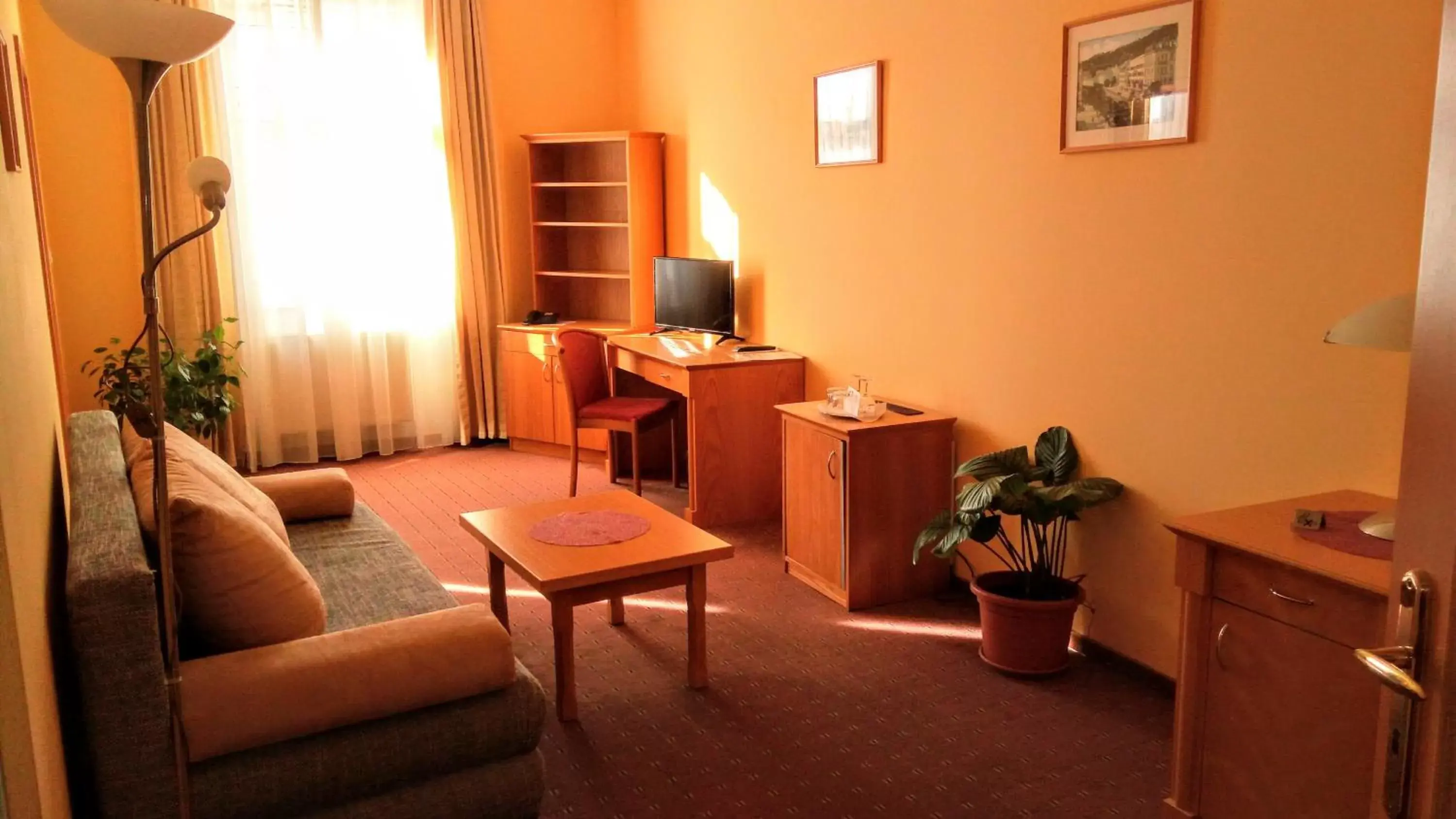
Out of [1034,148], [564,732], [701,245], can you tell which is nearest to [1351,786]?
[564,732]

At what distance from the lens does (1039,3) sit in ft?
11.1

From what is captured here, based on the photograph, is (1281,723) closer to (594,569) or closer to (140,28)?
(594,569)

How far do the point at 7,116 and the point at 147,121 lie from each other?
747 mm

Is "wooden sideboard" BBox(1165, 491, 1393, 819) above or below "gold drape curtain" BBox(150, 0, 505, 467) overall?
below

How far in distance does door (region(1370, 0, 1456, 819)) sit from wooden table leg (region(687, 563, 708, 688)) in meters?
2.26

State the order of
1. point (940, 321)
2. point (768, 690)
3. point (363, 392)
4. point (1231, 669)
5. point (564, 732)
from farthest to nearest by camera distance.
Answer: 1. point (363, 392)
2. point (940, 321)
3. point (768, 690)
4. point (564, 732)
5. point (1231, 669)

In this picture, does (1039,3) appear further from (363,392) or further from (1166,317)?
(363,392)

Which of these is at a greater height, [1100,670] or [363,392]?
[363,392]

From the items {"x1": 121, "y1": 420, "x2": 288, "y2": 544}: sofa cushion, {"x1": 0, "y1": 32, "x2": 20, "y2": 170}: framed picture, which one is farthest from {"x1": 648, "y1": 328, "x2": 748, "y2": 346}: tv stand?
{"x1": 0, "y1": 32, "x2": 20, "y2": 170}: framed picture

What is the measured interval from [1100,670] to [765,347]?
2.35 meters

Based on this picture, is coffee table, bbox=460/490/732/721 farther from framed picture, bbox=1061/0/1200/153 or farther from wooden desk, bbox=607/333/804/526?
framed picture, bbox=1061/0/1200/153

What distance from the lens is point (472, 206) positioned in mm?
6402

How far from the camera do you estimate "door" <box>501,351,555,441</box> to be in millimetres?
6215

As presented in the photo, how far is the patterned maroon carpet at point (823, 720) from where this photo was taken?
263 centimetres
